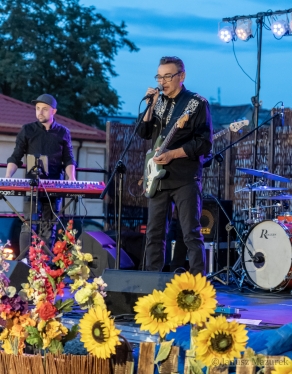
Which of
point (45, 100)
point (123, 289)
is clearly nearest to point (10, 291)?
point (123, 289)

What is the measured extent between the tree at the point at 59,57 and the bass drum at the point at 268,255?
15576 millimetres

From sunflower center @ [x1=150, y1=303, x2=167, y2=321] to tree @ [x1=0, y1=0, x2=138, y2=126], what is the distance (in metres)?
20.0

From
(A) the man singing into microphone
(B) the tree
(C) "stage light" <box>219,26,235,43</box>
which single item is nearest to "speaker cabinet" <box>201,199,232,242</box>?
(C) "stage light" <box>219,26,235,43</box>

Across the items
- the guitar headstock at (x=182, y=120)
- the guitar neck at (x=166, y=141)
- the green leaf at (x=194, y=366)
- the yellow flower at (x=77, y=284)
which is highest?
the guitar headstock at (x=182, y=120)

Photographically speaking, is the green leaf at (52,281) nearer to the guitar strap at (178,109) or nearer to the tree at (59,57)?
the guitar strap at (178,109)

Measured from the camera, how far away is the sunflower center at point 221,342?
2.53m

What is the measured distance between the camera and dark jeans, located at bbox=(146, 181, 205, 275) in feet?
18.1

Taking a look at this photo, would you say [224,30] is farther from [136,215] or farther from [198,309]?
[198,309]

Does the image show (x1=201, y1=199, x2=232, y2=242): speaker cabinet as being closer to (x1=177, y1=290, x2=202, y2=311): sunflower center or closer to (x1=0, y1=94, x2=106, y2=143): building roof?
(x1=177, y1=290, x2=202, y2=311): sunflower center

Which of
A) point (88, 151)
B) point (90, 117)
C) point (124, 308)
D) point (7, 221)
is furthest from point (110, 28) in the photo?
point (124, 308)

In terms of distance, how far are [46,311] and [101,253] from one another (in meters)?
4.84

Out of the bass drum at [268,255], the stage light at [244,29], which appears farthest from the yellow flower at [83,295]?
the stage light at [244,29]

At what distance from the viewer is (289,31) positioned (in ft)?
28.8

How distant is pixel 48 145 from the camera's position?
7.57 metres
